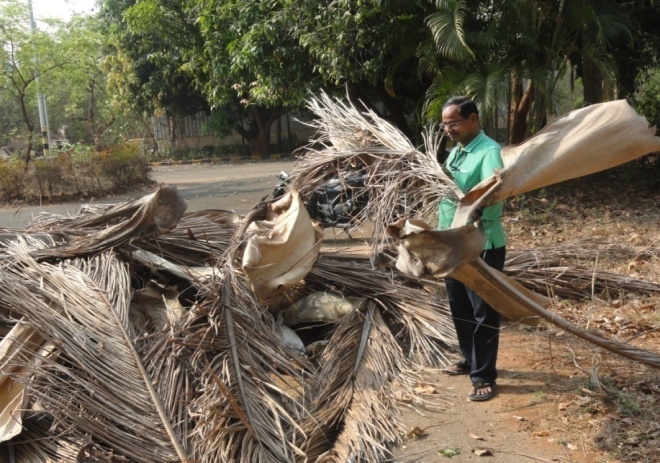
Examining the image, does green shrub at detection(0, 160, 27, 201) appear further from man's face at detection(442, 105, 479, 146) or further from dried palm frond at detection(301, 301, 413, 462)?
man's face at detection(442, 105, 479, 146)

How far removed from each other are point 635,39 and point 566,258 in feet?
19.0

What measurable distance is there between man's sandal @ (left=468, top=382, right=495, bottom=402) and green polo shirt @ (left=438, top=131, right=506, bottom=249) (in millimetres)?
792

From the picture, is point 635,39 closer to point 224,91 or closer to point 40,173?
point 224,91

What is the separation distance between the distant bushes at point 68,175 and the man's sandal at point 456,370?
12848mm

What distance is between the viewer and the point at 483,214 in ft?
11.8

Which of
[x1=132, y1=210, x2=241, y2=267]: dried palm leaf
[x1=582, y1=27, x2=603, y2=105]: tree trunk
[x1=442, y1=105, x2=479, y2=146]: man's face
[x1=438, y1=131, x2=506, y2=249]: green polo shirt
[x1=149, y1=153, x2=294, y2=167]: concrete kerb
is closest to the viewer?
[x1=438, y1=131, x2=506, y2=249]: green polo shirt

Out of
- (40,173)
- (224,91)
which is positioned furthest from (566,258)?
(40,173)

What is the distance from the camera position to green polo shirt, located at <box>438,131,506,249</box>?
3.63m

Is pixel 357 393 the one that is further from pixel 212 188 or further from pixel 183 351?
pixel 212 188

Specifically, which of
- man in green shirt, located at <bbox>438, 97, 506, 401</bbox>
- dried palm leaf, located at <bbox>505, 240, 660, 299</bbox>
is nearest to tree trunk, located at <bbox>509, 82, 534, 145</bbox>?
dried palm leaf, located at <bbox>505, 240, 660, 299</bbox>

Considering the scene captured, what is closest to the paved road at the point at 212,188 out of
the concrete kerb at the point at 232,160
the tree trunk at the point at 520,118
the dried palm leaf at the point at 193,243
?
the concrete kerb at the point at 232,160

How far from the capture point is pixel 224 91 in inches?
523

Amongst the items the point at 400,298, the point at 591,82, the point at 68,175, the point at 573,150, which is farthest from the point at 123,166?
the point at 573,150

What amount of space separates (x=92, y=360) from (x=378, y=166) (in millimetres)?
1905
